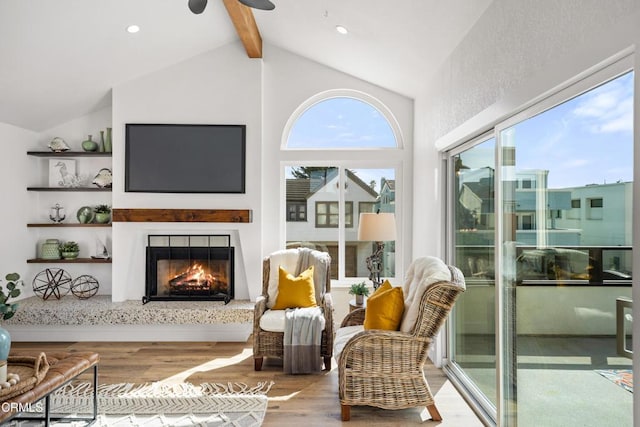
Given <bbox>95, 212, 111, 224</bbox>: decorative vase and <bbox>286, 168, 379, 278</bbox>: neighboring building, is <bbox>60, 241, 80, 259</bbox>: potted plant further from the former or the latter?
<bbox>286, 168, 379, 278</bbox>: neighboring building

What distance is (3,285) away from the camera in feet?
16.0

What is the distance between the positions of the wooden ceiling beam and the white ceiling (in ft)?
0.37

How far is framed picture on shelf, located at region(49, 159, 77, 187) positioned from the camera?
17.6ft

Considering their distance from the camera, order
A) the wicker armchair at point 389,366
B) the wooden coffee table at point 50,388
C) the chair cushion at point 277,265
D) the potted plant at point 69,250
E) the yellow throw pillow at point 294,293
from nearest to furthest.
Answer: the wooden coffee table at point 50,388 → the wicker armchair at point 389,366 → the yellow throw pillow at point 294,293 → the chair cushion at point 277,265 → the potted plant at point 69,250

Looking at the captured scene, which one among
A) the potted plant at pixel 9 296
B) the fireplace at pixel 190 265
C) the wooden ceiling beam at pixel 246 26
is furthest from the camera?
the fireplace at pixel 190 265

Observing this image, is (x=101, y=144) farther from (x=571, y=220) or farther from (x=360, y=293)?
(x=571, y=220)

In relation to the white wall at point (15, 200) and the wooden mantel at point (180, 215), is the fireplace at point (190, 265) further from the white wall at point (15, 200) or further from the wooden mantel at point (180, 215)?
the white wall at point (15, 200)

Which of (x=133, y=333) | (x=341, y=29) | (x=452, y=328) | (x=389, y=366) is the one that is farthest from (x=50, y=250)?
(x=452, y=328)

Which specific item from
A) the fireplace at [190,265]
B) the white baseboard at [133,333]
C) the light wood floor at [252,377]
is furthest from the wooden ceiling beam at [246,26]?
the light wood floor at [252,377]

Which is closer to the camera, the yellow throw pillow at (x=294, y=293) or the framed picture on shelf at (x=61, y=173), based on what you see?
the yellow throw pillow at (x=294, y=293)

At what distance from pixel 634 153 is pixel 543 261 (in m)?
0.84

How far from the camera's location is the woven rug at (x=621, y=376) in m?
1.69

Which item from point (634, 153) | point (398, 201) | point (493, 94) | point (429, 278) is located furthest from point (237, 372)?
point (634, 153)

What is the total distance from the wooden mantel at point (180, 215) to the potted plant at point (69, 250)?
0.74m
